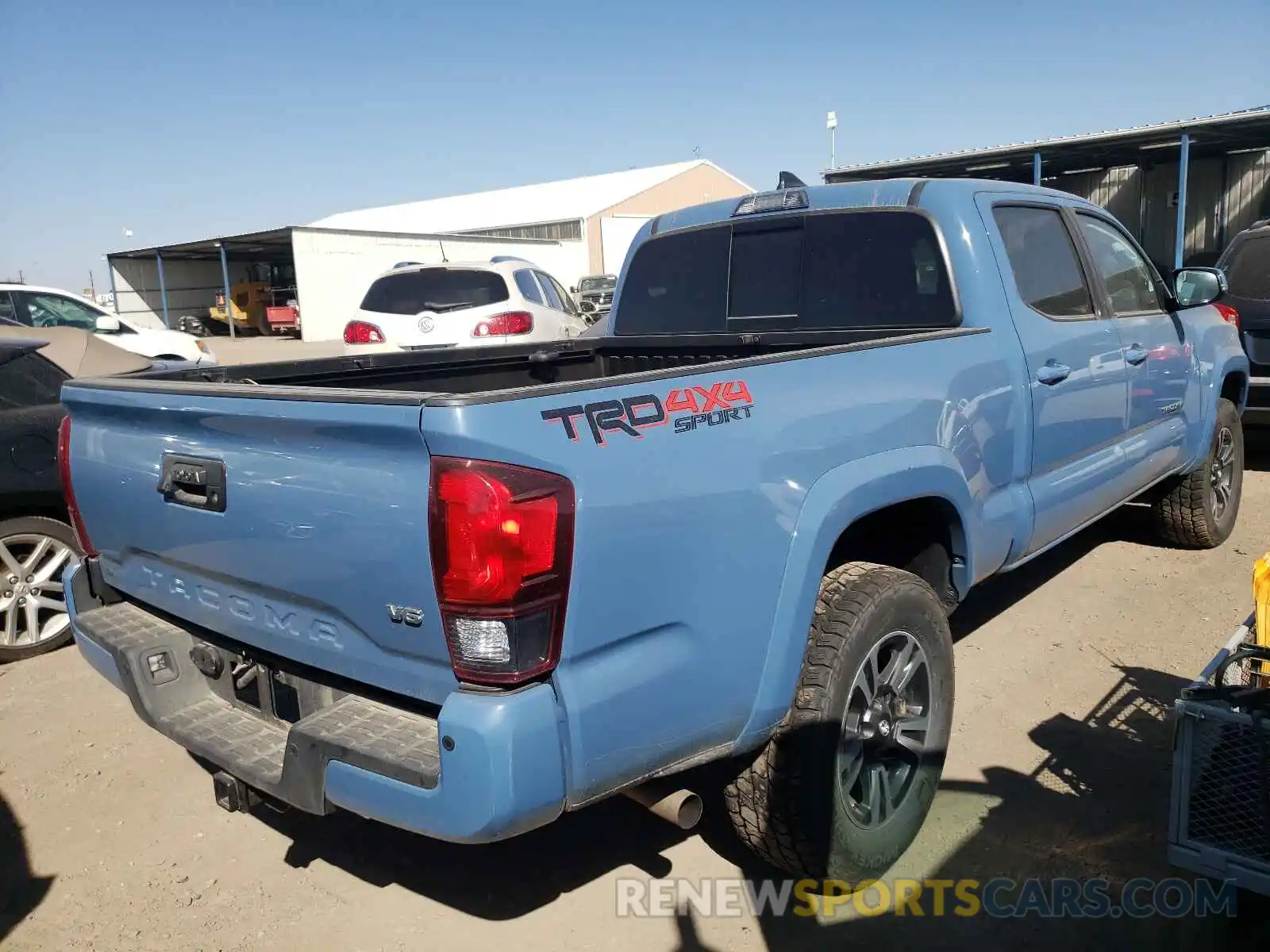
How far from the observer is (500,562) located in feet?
6.26

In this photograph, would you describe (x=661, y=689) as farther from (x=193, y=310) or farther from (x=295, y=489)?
(x=193, y=310)

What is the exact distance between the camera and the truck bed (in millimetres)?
3340

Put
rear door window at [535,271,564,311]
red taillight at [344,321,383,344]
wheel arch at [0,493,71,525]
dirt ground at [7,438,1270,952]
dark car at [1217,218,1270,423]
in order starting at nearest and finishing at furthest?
dirt ground at [7,438,1270,952] → wheel arch at [0,493,71,525] → dark car at [1217,218,1270,423] → red taillight at [344,321,383,344] → rear door window at [535,271,564,311]

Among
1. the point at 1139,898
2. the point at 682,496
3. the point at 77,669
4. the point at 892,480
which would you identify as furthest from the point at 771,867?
the point at 77,669

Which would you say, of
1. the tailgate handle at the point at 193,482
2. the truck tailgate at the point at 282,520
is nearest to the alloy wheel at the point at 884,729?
the truck tailgate at the point at 282,520

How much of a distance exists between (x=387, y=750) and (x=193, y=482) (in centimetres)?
89

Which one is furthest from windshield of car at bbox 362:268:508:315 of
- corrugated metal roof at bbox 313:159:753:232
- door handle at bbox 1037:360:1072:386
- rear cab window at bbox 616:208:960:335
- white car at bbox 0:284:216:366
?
corrugated metal roof at bbox 313:159:753:232

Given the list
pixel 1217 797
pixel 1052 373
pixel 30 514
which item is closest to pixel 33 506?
pixel 30 514

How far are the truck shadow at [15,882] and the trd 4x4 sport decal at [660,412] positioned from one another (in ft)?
7.60

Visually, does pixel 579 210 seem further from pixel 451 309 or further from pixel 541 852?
pixel 541 852

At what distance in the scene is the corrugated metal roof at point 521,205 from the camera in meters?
46.7

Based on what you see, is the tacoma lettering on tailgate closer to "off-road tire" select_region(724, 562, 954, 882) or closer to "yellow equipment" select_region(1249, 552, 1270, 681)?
"off-road tire" select_region(724, 562, 954, 882)

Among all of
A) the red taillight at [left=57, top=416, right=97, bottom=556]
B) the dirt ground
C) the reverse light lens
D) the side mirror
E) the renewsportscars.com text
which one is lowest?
the renewsportscars.com text

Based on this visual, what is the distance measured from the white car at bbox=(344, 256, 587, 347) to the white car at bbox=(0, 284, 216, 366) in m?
1.99
